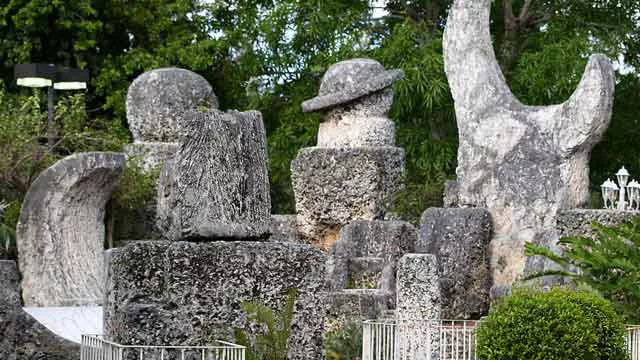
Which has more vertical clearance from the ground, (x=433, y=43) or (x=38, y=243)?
(x=433, y=43)

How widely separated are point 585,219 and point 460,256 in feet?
5.58

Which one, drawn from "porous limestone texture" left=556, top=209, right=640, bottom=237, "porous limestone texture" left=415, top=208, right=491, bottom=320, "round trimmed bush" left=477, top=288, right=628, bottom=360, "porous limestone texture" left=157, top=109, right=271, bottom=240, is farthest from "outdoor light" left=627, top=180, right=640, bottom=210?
"porous limestone texture" left=157, top=109, right=271, bottom=240

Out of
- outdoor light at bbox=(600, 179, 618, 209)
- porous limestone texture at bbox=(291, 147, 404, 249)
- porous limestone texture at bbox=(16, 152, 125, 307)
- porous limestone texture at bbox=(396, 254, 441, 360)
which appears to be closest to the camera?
porous limestone texture at bbox=(396, 254, 441, 360)

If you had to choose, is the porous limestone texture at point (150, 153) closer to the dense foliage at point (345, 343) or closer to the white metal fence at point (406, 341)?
the dense foliage at point (345, 343)

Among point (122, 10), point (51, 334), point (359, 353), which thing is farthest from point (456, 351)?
point (122, 10)

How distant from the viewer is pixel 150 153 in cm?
2197

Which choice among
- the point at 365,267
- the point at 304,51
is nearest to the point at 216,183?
the point at 365,267

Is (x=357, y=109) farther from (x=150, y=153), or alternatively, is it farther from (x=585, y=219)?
(x=585, y=219)

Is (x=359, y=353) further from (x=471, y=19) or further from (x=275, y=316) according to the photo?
(x=471, y=19)

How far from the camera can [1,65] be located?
31828mm

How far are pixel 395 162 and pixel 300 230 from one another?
1602 mm

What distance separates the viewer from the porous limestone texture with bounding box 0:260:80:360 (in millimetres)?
12008

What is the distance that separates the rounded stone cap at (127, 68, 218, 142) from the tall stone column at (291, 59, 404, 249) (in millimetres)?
1529

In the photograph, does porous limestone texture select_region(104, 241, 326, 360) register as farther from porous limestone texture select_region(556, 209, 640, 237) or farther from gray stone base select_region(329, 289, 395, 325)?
porous limestone texture select_region(556, 209, 640, 237)
